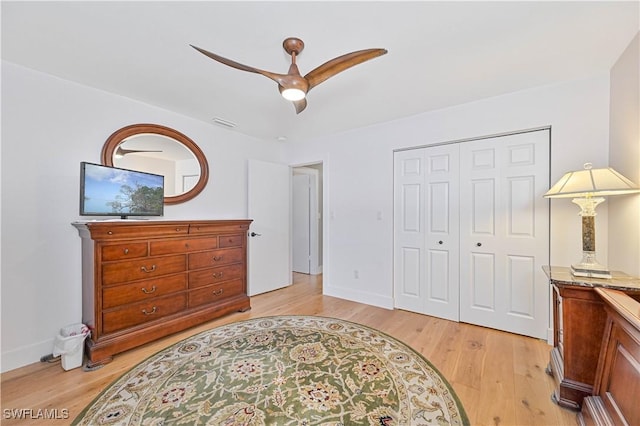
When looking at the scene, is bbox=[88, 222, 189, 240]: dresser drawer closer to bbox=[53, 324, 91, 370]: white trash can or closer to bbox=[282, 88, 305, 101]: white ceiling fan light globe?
bbox=[53, 324, 91, 370]: white trash can

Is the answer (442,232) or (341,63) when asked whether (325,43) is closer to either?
(341,63)

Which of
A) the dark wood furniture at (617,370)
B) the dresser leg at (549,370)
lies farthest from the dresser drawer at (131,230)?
the dresser leg at (549,370)

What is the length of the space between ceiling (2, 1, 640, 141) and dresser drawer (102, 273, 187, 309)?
180 cm

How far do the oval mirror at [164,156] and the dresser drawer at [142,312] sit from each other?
111cm

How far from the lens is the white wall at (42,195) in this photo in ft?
6.55

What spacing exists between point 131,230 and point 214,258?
88cm

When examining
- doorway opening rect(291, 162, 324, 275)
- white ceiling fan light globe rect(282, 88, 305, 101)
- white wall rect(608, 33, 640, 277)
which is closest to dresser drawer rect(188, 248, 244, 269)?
white ceiling fan light globe rect(282, 88, 305, 101)

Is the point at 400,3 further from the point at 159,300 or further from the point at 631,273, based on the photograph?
the point at 159,300

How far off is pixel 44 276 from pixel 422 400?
306 cm

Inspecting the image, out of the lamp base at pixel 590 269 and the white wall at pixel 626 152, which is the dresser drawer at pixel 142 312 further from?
the white wall at pixel 626 152

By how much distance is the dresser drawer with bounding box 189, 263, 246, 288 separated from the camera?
270 centimetres

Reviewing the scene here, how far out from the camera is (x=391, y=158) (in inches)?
128

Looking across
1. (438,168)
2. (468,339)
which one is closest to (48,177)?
(438,168)

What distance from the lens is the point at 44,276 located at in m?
2.14
